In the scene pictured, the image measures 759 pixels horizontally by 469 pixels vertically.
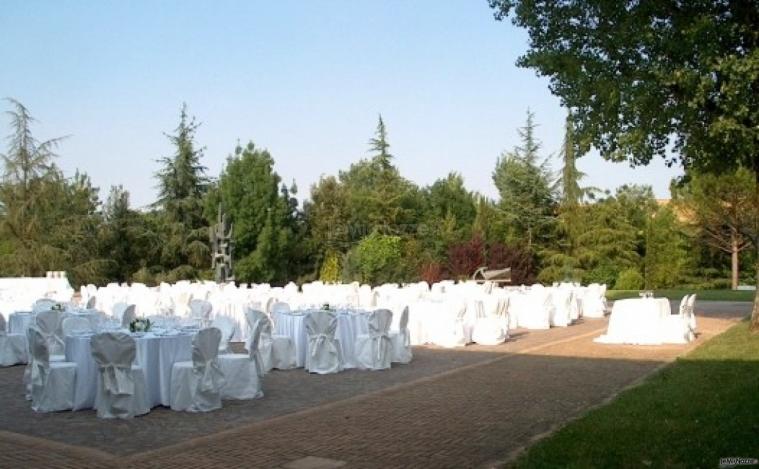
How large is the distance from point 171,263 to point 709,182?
27.7 meters

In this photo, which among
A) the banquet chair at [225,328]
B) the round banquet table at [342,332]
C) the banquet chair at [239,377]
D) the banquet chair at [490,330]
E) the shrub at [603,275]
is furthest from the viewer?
the shrub at [603,275]

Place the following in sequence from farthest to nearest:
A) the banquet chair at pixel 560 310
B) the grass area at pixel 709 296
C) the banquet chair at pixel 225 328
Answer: the grass area at pixel 709 296 → the banquet chair at pixel 560 310 → the banquet chair at pixel 225 328

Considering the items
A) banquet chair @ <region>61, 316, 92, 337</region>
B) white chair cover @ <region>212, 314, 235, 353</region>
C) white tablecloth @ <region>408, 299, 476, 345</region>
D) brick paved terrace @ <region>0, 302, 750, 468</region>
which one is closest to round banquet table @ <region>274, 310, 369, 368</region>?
brick paved terrace @ <region>0, 302, 750, 468</region>

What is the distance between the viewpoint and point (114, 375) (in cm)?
807

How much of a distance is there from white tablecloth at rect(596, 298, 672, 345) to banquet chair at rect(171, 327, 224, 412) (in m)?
9.36

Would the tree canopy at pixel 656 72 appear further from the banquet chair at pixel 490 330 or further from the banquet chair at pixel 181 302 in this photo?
the banquet chair at pixel 181 302

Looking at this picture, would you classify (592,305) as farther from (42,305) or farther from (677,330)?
(42,305)

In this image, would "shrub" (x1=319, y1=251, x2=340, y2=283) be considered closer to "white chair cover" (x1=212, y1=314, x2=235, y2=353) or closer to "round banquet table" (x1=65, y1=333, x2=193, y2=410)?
"white chair cover" (x1=212, y1=314, x2=235, y2=353)

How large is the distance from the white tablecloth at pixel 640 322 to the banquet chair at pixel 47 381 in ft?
34.8

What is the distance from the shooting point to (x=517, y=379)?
10562 millimetres

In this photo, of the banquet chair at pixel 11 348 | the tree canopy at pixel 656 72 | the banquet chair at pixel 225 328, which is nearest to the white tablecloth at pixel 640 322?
the tree canopy at pixel 656 72

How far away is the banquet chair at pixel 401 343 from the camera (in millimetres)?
12301

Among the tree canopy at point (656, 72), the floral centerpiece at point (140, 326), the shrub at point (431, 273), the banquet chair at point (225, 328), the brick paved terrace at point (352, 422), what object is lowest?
the brick paved terrace at point (352, 422)

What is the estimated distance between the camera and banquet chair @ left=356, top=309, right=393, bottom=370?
1180cm
